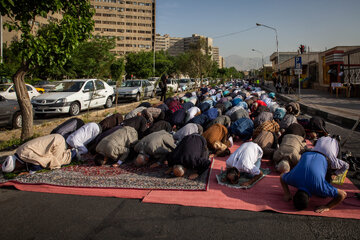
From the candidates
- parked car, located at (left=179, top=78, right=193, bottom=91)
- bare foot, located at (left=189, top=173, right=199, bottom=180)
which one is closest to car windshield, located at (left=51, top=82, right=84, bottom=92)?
bare foot, located at (left=189, top=173, right=199, bottom=180)

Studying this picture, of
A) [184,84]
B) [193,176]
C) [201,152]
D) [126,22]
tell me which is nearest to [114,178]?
[193,176]

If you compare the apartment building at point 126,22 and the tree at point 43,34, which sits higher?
the apartment building at point 126,22

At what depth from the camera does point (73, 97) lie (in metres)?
11.3

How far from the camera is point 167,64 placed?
162 ft

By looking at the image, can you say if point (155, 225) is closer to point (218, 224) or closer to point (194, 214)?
point (194, 214)

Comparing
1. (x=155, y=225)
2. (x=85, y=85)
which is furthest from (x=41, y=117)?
(x=155, y=225)

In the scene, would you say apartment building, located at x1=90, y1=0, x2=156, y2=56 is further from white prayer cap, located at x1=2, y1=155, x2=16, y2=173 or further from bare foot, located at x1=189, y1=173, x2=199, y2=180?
bare foot, located at x1=189, y1=173, x2=199, y2=180

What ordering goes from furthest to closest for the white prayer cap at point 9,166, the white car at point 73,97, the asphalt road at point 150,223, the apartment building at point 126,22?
the apartment building at point 126,22
the white car at point 73,97
the white prayer cap at point 9,166
the asphalt road at point 150,223

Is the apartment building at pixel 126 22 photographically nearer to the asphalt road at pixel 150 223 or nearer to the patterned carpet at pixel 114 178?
the patterned carpet at pixel 114 178

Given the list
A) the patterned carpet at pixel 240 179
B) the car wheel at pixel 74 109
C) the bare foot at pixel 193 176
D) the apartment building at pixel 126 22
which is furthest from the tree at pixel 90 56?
the apartment building at pixel 126 22

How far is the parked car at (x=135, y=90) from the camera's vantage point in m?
17.5

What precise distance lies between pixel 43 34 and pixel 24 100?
1.78 metres

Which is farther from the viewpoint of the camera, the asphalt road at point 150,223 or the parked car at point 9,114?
the parked car at point 9,114

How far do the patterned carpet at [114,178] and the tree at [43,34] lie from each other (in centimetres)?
282
